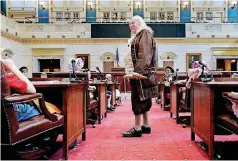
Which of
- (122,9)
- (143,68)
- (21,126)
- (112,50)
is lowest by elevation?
(21,126)

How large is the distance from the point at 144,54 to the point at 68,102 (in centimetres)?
130

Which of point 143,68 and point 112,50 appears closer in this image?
point 143,68

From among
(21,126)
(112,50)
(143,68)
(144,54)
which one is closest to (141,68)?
(143,68)

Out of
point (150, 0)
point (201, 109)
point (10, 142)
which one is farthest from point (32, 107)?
point (150, 0)

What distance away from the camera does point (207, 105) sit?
9.48 feet

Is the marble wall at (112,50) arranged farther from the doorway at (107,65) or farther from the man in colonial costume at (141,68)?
the man in colonial costume at (141,68)

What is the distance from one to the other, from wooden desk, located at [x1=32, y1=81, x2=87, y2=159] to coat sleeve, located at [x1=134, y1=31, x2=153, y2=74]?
2.29 feet

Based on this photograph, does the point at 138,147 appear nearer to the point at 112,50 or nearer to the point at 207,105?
the point at 207,105

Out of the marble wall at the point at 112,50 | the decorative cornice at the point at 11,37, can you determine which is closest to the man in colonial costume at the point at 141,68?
the decorative cornice at the point at 11,37

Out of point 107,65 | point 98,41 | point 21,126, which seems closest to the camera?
point 21,126

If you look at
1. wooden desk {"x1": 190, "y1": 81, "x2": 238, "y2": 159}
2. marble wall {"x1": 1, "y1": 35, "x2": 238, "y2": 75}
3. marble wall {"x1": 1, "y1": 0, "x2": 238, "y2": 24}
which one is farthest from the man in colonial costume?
marble wall {"x1": 1, "y1": 0, "x2": 238, "y2": 24}

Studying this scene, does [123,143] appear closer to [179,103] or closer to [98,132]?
[98,132]

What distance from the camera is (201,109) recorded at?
10.3 feet

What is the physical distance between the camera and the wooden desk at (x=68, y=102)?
2.77 meters
